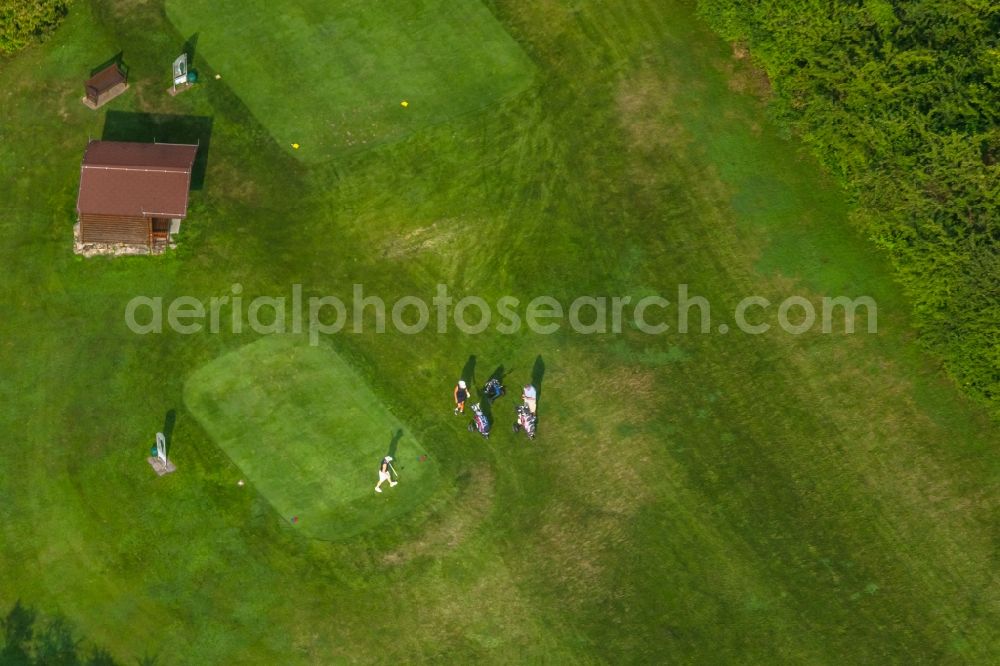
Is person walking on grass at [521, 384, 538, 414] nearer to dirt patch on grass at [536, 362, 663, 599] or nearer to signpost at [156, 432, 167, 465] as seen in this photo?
dirt patch on grass at [536, 362, 663, 599]

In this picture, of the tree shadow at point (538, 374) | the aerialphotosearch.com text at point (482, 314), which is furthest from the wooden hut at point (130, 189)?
the tree shadow at point (538, 374)

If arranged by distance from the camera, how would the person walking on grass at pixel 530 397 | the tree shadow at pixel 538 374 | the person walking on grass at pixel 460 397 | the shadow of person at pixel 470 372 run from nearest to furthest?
the person walking on grass at pixel 530 397
the person walking on grass at pixel 460 397
the tree shadow at pixel 538 374
the shadow of person at pixel 470 372

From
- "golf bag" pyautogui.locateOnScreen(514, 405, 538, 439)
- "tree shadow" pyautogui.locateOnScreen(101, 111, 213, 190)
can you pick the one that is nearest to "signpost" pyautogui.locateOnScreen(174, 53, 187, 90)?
"tree shadow" pyautogui.locateOnScreen(101, 111, 213, 190)

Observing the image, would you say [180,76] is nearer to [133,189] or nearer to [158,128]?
[158,128]

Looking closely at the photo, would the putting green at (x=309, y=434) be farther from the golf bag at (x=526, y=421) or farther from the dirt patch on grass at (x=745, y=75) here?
the dirt patch on grass at (x=745, y=75)

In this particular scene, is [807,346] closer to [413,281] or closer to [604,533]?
[604,533]

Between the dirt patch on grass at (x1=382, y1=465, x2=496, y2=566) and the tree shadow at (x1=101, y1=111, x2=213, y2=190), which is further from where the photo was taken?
the tree shadow at (x1=101, y1=111, x2=213, y2=190)

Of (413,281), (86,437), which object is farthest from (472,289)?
(86,437)

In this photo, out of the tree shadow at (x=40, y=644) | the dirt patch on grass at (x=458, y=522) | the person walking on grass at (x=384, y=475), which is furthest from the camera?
the dirt patch on grass at (x=458, y=522)
